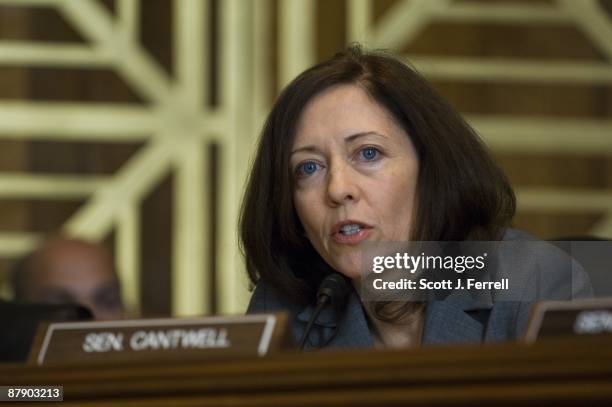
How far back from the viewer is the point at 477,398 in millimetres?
1399

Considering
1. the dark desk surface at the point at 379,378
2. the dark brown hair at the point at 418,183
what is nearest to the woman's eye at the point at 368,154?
the dark brown hair at the point at 418,183

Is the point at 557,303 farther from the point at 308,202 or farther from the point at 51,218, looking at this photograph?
the point at 51,218

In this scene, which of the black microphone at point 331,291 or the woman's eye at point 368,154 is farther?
the woman's eye at point 368,154

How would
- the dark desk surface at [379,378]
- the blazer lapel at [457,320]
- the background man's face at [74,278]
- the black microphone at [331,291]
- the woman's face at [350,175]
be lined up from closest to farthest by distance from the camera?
the dark desk surface at [379,378]
the black microphone at [331,291]
the blazer lapel at [457,320]
the woman's face at [350,175]
the background man's face at [74,278]

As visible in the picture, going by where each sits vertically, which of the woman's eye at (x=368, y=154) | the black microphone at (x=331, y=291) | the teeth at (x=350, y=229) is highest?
the woman's eye at (x=368, y=154)

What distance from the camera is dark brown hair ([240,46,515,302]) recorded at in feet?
7.73

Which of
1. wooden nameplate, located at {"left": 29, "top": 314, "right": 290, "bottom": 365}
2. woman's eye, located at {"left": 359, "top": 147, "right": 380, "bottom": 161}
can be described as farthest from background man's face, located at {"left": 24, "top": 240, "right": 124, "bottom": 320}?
wooden nameplate, located at {"left": 29, "top": 314, "right": 290, "bottom": 365}

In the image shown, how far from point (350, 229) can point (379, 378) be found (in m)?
0.86

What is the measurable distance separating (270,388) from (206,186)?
3192 millimetres

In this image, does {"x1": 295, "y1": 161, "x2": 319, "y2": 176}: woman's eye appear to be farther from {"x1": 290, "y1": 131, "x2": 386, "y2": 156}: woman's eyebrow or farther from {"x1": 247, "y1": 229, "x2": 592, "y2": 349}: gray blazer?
{"x1": 247, "y1": 229, "x2": 592, "y2": 349}: gray blazer

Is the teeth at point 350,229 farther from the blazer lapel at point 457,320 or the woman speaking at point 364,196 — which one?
the blazer lapel at point 457,320

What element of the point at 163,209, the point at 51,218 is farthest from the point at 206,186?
the point at 51,218

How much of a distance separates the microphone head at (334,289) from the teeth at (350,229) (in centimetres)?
10

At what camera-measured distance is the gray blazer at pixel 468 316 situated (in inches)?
85.4
